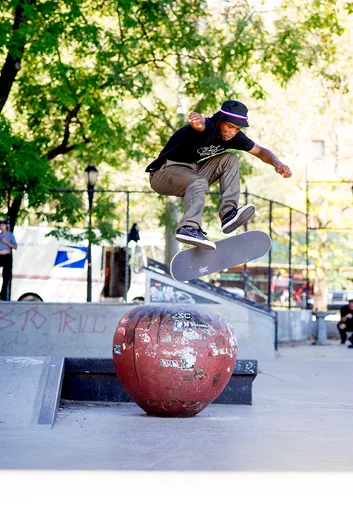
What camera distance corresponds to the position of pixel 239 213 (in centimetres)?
823

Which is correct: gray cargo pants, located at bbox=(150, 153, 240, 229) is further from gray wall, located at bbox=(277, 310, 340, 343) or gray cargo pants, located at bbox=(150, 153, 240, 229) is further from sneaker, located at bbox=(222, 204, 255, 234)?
gray wall, located at bbox=(277, 310, 340, 343)

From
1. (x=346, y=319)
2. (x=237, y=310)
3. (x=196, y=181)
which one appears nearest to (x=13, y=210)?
(x=237, y=310)

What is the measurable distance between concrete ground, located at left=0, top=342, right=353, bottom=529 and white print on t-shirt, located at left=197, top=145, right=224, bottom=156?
2507 mm

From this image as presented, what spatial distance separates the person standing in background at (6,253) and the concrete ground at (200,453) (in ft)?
27.9

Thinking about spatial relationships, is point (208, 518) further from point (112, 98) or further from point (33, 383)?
point (112, 98)


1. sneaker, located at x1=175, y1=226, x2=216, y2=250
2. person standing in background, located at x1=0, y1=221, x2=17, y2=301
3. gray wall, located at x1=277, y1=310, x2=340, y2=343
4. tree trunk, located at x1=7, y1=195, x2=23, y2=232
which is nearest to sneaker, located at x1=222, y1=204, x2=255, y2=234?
sneaker, located at x1=175, y1=226, x2=216, y2=250

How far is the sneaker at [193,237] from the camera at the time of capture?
798 cm

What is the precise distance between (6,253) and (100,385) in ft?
27.0

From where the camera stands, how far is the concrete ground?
4789mm

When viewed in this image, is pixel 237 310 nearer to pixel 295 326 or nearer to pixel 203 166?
pixel 295 326

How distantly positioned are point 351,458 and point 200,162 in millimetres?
3514

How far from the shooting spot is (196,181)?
8.05 meters

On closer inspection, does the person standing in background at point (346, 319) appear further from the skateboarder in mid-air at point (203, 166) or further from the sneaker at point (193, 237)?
the sneaker at point (193, 237)

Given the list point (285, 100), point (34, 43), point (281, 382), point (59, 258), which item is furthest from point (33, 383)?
point (285, 100)
